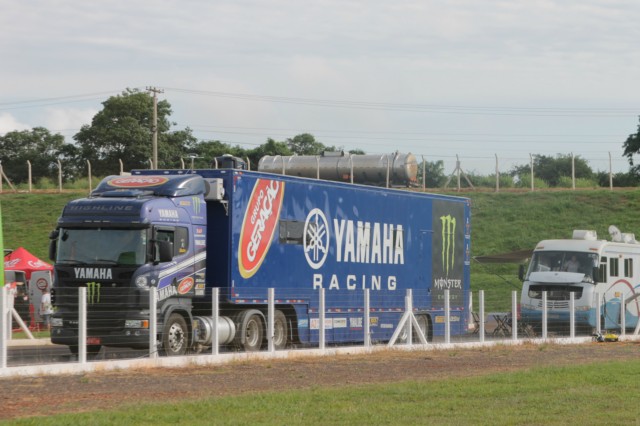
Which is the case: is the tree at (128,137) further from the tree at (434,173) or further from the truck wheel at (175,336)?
the truck wheel at (175,336)

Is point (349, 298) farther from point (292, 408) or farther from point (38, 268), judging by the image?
point (38, 268)

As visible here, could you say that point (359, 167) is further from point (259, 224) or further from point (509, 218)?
point (259, 224)

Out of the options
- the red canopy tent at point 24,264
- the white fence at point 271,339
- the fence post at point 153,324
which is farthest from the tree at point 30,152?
the fence post at point 153,324

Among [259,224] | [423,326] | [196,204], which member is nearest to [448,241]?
[423,326]

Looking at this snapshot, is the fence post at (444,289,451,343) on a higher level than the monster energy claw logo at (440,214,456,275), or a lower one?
lower

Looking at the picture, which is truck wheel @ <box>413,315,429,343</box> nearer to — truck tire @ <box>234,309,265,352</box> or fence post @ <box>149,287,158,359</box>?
truck tire @ <box>234,309,265,352</box>

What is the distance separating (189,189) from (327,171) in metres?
35.6

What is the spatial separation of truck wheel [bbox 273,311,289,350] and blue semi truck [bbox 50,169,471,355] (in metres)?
0.04

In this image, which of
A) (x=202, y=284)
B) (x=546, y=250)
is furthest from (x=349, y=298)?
(x=546, y=250)

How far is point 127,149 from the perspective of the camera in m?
86.2

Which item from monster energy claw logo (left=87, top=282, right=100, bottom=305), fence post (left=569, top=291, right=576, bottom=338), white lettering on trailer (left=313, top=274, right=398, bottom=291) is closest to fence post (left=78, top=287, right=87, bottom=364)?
monster energy claw logo (left=87, top=282, right=100, bottom=305)

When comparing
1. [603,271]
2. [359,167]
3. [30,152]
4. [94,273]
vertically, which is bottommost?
[603,271]

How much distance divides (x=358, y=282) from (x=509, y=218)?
37540mm

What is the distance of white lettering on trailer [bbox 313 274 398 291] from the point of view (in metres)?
26.0
